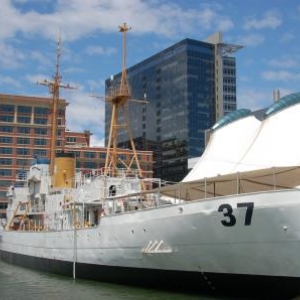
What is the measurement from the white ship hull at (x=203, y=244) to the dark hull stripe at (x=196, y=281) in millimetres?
44

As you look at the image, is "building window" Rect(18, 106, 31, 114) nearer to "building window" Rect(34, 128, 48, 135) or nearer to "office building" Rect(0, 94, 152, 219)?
"office building" Rect(0, 94, 152, 219)

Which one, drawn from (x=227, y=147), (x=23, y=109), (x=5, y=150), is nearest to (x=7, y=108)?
(x=23, y=109)

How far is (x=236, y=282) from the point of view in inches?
800

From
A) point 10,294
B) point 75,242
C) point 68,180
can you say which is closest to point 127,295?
point 10,294

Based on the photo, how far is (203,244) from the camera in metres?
20.9

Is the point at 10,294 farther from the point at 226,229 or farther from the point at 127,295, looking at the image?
the point at 226,229

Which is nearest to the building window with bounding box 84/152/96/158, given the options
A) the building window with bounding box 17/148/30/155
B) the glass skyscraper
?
the building window with bounding box 17/148/30/155

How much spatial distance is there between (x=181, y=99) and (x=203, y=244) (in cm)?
12269

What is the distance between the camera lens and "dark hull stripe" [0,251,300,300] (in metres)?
19.0

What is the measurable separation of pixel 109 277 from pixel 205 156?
853 cm

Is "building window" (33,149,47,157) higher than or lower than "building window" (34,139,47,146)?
lower

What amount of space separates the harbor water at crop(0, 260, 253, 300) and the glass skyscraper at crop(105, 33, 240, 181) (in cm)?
10409

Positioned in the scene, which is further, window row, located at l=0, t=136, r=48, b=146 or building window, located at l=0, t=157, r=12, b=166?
window row, located at l=0, t=136, r=48, b=146

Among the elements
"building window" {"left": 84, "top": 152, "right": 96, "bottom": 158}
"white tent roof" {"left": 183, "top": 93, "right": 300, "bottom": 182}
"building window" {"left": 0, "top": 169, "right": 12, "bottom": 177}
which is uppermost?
"building window" {"left": 84, "top": 152, "right": 96, "bottom": 158}
